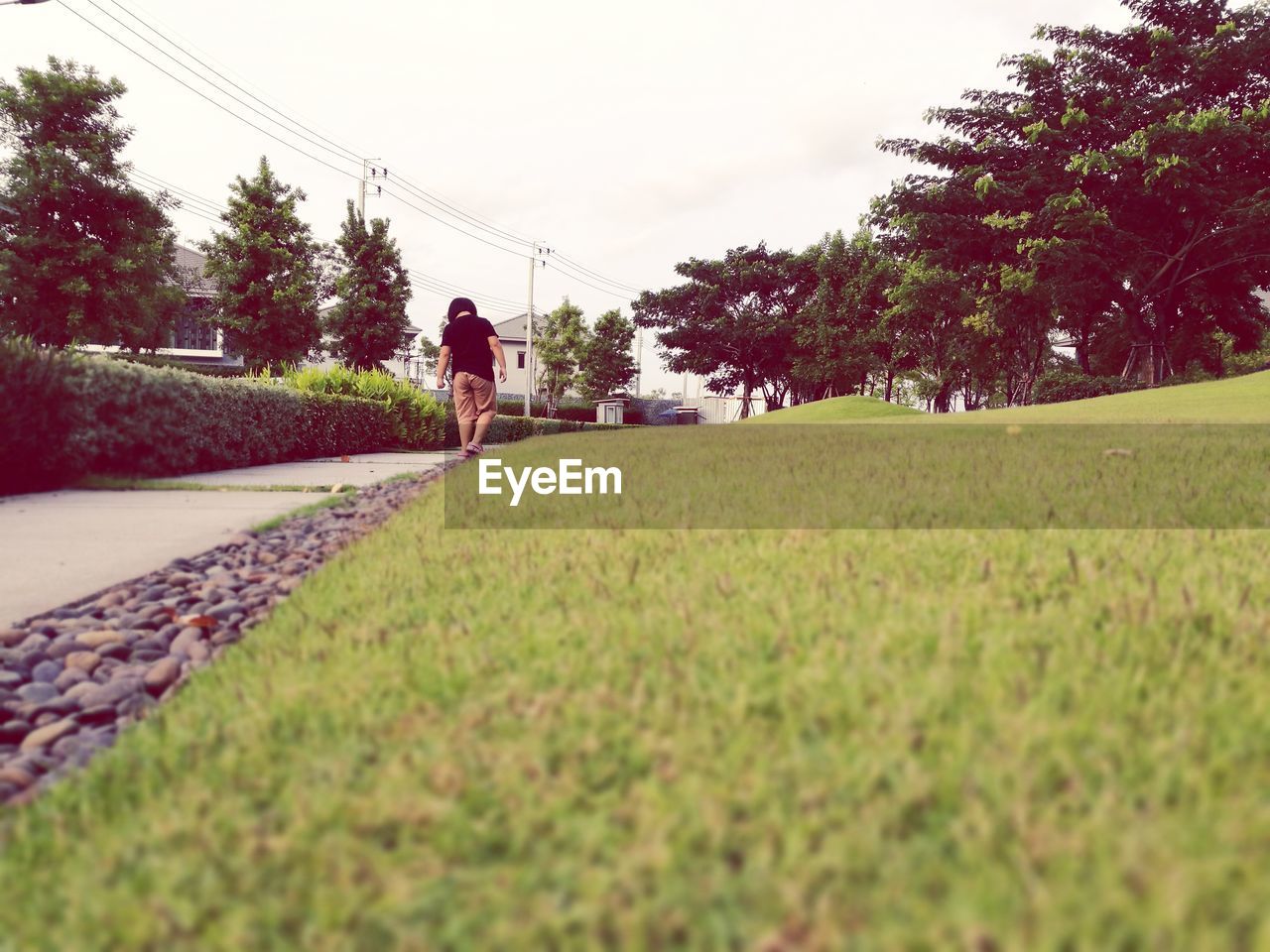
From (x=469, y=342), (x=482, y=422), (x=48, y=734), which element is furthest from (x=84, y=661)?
(x=482, y=422)

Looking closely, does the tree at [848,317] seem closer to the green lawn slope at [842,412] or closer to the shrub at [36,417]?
the green lawn slope at [842,412]

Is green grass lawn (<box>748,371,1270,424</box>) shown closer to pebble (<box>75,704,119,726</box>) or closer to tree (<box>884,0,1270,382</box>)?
tree (<box>884,0,1270,382</box>)

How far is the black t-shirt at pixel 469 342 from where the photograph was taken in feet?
33.3

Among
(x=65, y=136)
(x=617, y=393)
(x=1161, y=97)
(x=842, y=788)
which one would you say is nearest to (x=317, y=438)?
(x=842, y=788)

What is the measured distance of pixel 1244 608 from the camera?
2564 mm

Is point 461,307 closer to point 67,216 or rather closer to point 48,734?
point 48,734

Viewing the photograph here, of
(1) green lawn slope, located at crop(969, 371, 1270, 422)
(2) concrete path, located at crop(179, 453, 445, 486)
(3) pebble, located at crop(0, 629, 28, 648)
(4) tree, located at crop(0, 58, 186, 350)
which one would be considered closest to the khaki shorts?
(2) concrete path, located at crop(179, 453, 445, 486)

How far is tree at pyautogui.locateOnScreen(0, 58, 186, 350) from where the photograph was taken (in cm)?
2397

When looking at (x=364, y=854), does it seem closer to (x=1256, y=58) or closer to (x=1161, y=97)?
(x=1161, y=97)

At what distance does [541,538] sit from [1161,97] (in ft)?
98.1

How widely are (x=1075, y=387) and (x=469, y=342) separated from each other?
21.9 meters

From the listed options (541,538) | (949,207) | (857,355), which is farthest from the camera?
(857,355)

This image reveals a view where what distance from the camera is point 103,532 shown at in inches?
219

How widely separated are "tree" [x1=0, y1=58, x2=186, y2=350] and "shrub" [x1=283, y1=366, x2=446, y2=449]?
11.5 metres
